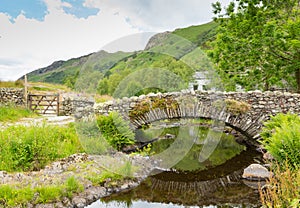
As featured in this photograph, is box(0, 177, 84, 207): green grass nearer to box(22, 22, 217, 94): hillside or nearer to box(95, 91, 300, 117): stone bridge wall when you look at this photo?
box(95, 91, 300, 117): stone bridge wall

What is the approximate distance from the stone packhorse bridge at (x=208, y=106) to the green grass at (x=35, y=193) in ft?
14.3

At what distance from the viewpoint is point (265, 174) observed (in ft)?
27.5

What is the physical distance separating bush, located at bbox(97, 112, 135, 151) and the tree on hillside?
20.0 ft

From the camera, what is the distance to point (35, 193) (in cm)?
650

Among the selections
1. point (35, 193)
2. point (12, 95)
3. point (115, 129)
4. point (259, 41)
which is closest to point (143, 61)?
point (115, 129)

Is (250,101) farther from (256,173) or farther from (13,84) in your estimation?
(13,84)

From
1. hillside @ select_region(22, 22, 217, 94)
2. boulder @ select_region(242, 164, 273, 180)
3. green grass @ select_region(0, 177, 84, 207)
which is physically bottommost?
boulder @ select_region(242, 164, 273, 180)

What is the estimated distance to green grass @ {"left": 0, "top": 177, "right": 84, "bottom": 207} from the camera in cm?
611

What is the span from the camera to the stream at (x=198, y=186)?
278 inches

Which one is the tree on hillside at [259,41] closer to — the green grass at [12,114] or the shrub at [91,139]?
the shrub at [91,139]

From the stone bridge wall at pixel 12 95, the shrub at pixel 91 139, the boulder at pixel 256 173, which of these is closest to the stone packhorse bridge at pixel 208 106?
the shrub at pixel 91 139

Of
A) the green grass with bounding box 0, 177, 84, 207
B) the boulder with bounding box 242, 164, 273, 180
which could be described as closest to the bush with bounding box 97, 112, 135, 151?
the green grass with bounding box 0, 177, 84, 207

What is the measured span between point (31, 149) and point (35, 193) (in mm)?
2108

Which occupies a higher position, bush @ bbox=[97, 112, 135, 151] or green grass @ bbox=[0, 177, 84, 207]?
bush @ bbox=[97, 112, 135, 151]
